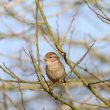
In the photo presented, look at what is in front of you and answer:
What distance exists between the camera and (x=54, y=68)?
244 inches

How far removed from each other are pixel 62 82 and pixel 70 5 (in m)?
4.12

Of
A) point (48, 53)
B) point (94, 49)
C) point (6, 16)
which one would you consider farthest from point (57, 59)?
point (94, 49)

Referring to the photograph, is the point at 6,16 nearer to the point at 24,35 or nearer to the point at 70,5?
the point at 24,35

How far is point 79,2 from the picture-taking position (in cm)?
992

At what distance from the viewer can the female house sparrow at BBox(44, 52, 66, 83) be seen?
6070mm

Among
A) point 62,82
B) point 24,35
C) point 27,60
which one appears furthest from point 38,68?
point 24,35

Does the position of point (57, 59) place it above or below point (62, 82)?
above

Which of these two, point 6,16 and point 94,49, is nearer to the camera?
point 6,16

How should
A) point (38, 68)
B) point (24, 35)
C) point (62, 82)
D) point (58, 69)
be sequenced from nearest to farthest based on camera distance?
point (38, 68)
point (62, 82)
point (58, 69)
point (24, 35)

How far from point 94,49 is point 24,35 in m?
1.83

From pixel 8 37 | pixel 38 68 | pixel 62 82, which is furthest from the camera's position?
pixel 8 37

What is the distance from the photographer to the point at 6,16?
860cm

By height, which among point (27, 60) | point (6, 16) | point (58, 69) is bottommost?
point (58, 69)

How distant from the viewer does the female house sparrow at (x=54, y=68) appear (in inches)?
239
